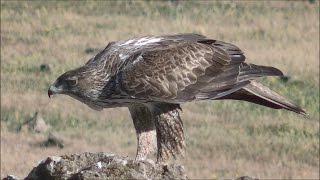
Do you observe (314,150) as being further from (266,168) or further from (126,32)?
(126,32)

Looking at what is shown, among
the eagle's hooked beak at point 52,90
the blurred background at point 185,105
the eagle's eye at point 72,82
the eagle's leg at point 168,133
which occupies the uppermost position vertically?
the eagle's eye at point 72,82

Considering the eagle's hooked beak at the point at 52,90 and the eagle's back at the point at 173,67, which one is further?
the eagle's back at the point at 173,67

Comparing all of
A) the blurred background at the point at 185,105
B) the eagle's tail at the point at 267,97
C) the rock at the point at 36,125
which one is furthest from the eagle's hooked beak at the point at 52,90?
the rock at the point at 36,125

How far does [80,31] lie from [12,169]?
19969 millimetres

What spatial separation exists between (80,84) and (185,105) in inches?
661

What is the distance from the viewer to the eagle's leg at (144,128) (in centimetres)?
1109

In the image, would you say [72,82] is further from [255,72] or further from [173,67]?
[255,72]

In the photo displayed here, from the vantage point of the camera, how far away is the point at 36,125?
81.7ft

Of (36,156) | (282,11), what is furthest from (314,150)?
(282,11)

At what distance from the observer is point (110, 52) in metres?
11.0

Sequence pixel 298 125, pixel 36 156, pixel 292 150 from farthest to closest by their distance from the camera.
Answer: pixel 298 125 → pixel 292 150 → pixel 36 156

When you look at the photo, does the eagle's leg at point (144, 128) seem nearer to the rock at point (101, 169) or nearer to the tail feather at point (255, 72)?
the tail feather at point (255, 72)

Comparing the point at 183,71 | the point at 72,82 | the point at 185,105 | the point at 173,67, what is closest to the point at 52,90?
the point at 72,82

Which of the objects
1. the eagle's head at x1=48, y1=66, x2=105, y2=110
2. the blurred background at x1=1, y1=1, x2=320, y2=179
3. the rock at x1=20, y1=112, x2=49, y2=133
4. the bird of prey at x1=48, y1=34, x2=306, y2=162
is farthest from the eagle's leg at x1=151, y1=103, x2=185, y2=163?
the rock at x1=20, y1=112, x2=49, y2=133
